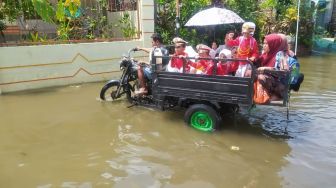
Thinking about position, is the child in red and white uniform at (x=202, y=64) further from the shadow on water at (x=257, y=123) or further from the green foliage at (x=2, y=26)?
the green foliage at (x=2, y=26)

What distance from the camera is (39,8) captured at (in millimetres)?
9016

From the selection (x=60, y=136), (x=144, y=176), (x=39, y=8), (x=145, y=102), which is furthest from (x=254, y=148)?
(x=39, y=8)

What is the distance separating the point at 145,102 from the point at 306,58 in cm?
972

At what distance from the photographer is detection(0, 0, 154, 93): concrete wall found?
858 centimetres

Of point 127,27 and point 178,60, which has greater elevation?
point 127,27

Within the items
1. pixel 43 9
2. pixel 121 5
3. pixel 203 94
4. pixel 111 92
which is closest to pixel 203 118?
pixel 203 94

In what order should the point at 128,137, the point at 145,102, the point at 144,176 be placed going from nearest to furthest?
the point at 144,176, the point at 128,137, the point at 145,102

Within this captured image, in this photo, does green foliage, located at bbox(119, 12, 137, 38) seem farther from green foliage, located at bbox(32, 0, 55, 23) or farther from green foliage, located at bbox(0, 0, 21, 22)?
green foliage, located at bbox(0, 0, 21, 22)

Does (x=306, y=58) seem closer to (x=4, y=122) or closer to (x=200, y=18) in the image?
(x=200, y=18)

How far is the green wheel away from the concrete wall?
15.0ft

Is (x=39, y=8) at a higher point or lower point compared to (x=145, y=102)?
higher

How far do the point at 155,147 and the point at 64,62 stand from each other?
504cm

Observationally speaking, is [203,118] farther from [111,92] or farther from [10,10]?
[10,10]

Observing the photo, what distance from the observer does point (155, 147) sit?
5.29 meters
